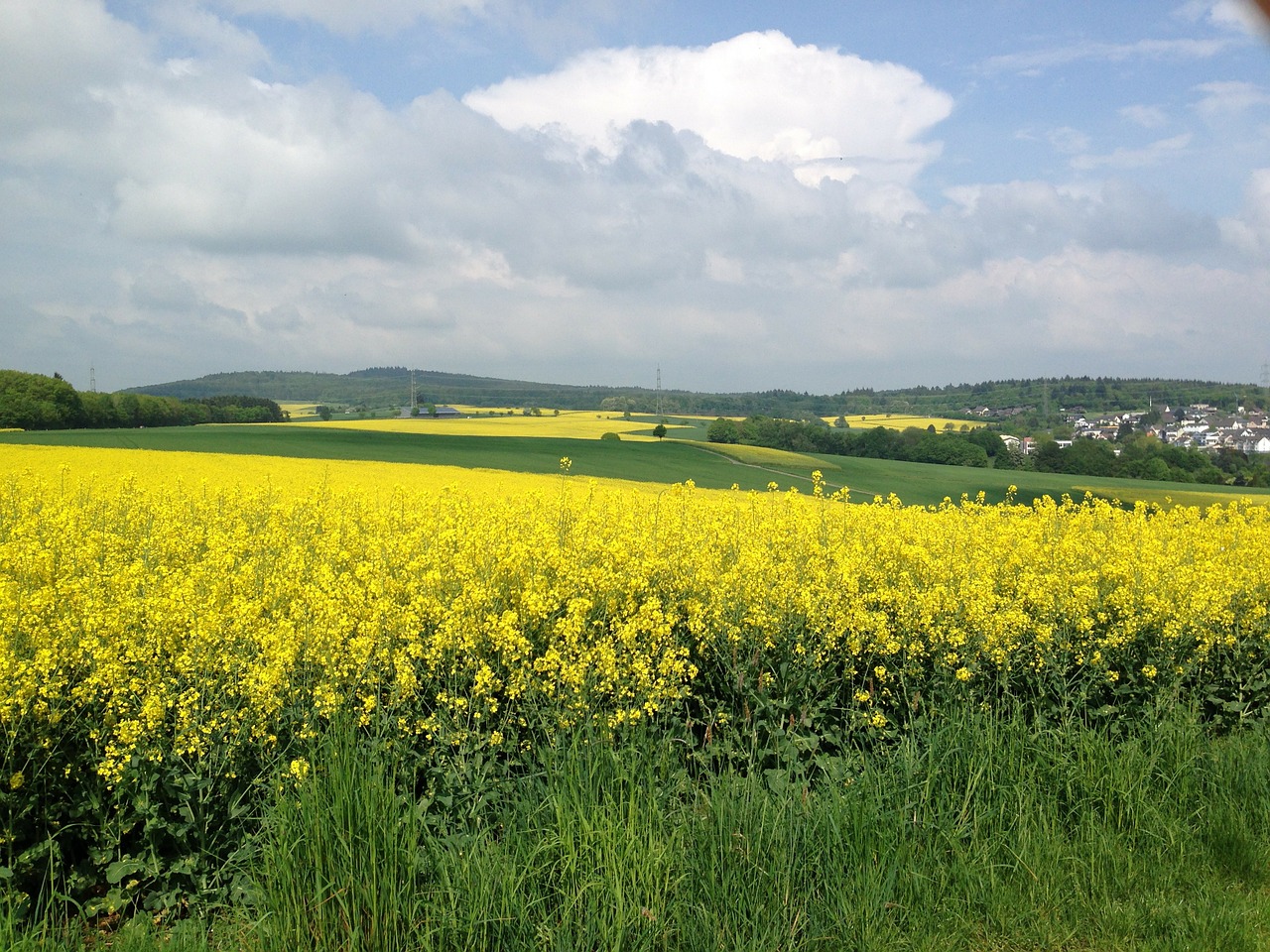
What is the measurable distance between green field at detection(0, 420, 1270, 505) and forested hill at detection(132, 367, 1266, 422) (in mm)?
7774

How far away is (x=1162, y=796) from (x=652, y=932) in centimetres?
308

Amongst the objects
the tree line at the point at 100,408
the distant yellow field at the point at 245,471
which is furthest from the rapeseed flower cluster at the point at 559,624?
the tree line at the point at 100,408

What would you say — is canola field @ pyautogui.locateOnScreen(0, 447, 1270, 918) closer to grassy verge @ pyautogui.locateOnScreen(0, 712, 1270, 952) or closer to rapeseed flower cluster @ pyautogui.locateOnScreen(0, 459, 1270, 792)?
rapeseed flower cluster @ pyautogui.locateOnScreen(0, 459, 1270, 792)

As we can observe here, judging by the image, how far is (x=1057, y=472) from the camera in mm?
40781

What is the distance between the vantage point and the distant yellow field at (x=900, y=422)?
56156mm

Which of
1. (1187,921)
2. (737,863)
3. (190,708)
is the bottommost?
(1187,921)

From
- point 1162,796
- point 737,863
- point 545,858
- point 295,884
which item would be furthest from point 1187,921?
point 295,884

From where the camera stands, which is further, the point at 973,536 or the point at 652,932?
the point at 973,536

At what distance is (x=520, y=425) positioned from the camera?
219 ft

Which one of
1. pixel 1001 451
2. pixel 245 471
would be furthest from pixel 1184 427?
pixel 245 471

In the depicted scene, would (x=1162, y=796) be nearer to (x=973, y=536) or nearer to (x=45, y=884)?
(x=973, y=536)

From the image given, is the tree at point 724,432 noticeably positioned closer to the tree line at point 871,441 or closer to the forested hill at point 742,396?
the tree line at point 871,441

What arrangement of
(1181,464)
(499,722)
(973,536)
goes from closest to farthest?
(499,722), (973,536), (1181,464)

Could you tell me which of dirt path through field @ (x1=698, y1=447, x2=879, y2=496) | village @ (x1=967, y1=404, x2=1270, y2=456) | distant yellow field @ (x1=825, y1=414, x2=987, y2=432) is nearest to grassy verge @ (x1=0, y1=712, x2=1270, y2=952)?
dirt path through field @ (x1=698, y1=447, x2=879, y2=496)
